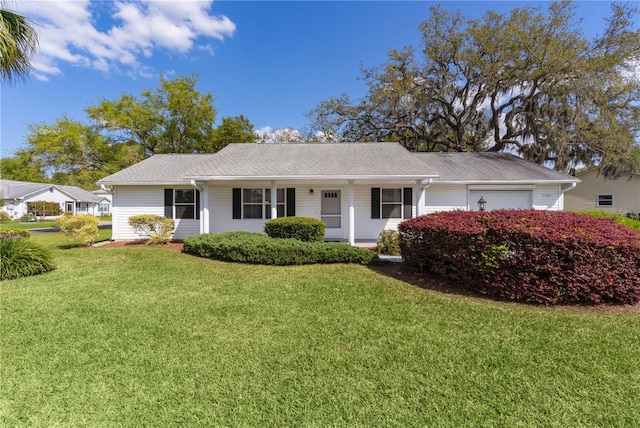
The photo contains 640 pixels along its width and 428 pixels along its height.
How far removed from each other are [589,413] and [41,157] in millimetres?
28740

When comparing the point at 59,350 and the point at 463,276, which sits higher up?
the point at 463,276

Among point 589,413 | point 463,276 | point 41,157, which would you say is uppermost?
point 41,157

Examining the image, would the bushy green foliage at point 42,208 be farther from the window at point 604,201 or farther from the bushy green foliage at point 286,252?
the window at point 604,201

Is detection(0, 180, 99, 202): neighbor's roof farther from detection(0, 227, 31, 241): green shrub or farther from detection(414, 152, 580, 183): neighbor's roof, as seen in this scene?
detection(414, 152, 580, 183): neighbor's roof

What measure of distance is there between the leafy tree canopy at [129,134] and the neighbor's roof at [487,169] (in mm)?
16766

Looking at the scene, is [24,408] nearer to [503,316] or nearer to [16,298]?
[16,298]

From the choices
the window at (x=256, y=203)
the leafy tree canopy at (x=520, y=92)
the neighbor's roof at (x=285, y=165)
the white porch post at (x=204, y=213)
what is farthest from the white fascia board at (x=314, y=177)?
the leafy tree canopy at (x=520, y=92)

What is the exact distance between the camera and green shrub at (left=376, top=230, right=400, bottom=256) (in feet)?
29.6

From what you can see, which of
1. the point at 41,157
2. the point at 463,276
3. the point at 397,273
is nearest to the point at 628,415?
the point at 463,276

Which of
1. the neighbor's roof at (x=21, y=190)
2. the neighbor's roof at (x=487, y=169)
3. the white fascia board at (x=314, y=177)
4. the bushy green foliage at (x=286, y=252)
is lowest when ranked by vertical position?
the bushy green foliage at (x=286, y=252)

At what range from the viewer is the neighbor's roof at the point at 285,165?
387 inches

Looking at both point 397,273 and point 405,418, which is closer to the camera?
point 405,418

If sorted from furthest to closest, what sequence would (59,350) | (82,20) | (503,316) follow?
(82,20)
(503,316)
(59,350)

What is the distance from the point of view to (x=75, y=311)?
4.59 metres
